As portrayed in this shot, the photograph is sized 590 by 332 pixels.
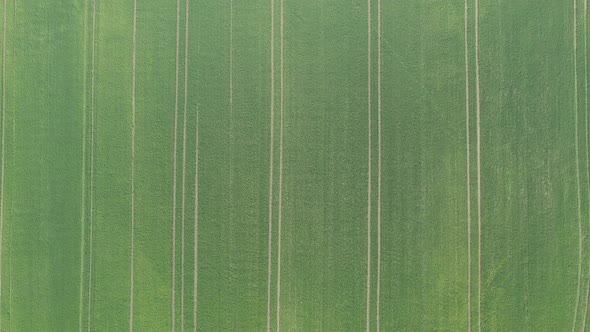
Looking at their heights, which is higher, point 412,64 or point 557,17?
point 557,17

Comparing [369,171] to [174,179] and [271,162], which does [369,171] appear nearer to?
[271,162]

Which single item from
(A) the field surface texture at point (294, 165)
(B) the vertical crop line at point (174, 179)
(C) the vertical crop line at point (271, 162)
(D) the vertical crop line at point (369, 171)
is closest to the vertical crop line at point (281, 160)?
(A) the field surface texture at point (294, 165)

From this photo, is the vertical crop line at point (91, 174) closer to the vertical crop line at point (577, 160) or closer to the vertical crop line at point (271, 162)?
the vertical crop line at point (271, 162)

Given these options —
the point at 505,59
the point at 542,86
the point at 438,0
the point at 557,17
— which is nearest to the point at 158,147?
the point at 438,0

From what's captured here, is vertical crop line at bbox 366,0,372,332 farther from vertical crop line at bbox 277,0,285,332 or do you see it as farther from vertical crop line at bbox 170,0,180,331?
vertical crop line at bbox 170,0,180,331

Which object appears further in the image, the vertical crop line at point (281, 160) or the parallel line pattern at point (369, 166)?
the vertical crop line at point (281, 160)

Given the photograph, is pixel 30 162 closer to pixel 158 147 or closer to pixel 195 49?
pixel 158 147

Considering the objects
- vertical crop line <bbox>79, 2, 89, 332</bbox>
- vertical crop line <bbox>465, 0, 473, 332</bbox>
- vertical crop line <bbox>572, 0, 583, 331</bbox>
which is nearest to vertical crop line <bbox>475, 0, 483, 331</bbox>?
vertical crop line <bbox>465, 0, 473, 332</bbox>

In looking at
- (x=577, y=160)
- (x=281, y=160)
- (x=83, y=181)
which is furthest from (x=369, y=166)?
(x=83, y=181)
